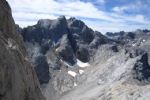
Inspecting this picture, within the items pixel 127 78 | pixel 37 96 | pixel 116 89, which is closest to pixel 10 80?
pixel 37 96

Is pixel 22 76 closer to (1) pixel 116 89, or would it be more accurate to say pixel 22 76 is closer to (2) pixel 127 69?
(1) pixel 116 89

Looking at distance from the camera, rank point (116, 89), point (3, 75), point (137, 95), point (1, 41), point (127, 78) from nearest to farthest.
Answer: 1. point (3, 75)
2. point (1, 41)
3. point (137, 95)
4. point (116, 89)
5. point (127, 78)

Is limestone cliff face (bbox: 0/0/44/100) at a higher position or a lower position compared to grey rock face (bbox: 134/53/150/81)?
higher

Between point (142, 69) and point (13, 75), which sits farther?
point (142, 69)

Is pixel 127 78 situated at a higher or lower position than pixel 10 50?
lower

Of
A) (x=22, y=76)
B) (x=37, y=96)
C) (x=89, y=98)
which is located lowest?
(x=89, y=98)

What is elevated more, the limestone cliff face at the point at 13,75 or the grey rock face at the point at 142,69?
the limestone cliff face at the point at 13,75

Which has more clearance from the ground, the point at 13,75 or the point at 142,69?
the point at 13,75

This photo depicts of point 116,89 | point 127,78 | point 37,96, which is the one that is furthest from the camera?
point 127,78

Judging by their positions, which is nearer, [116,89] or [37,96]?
[37,96]

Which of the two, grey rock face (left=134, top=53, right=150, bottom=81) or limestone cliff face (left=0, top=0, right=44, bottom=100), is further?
grey rock face (left=134, top=53, right=150, bottom=81)

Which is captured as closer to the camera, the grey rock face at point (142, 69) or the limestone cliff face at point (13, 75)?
the limestone cliff face at point (13, 75)
